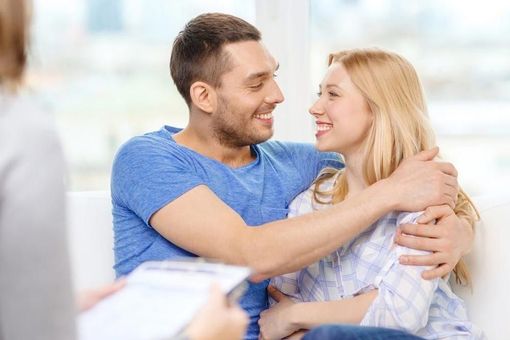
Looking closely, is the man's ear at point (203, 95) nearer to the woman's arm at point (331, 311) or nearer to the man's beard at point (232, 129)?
the man's beard at point (232, 129)

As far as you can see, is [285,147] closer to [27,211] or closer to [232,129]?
[232,129]

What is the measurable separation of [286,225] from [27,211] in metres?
0.92

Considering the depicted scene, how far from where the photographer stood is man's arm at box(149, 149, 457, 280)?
179 cm

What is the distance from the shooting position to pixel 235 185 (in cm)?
203

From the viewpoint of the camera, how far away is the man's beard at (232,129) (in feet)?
6.88

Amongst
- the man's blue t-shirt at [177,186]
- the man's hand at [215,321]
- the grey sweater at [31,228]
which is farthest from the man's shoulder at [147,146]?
the grey sweater at [31,228]

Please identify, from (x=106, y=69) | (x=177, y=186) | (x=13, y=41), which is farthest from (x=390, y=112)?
(x=106, y=69)

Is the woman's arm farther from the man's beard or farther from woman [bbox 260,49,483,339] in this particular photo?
the man's beard

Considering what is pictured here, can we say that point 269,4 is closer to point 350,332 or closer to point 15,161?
point 350,332

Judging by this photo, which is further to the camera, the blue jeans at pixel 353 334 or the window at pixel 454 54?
the window at pixel 454 54

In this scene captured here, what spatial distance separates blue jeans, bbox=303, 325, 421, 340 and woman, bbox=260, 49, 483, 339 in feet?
1.02

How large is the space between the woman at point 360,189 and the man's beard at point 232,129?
187 mm

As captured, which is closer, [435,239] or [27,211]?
[27,211]

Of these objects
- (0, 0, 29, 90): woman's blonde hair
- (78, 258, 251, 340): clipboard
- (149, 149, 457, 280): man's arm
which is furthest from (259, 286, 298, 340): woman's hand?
(0, 0, 29, 90): woman's blonde hair
